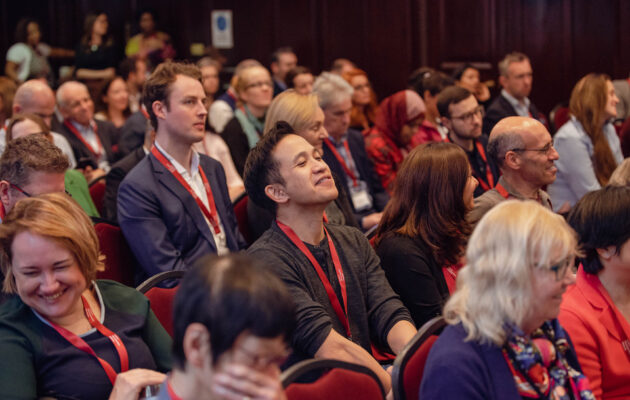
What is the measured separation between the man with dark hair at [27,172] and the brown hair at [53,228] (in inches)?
35.1

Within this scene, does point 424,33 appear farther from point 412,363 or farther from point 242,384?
point 242,384

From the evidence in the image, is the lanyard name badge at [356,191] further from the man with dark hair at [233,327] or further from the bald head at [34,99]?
the man with dark hair at [233,327]

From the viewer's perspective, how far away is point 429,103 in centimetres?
610

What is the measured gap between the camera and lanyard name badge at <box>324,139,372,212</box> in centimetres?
486

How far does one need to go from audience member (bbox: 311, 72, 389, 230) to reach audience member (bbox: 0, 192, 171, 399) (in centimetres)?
267

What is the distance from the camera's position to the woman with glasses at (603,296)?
7.30 feet

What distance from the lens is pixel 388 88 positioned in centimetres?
879

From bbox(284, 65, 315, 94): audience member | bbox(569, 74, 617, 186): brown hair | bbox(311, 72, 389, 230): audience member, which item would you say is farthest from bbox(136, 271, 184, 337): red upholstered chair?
bbox(284, 65, 315, 94): audience member

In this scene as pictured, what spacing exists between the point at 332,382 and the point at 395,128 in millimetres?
3886

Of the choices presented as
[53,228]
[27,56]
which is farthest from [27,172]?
[27,56]

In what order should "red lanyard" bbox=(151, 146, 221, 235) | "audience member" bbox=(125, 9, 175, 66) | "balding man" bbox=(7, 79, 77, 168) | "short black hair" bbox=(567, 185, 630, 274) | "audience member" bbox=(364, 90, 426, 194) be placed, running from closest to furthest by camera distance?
"short black hair" bbox=(567, 185, 630, 274) → "red lanyard" bbox=(151, 146, 221, 235) → "balding man" bbox=(7, 79, 77, 168) → "audience member" bbox=(364, 90, 426, 194) → "audience member" bbox=(125, 9, 175, 66)

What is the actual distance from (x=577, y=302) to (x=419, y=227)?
2.37 ft

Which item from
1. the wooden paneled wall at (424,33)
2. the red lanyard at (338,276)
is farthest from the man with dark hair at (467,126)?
the wooden paneled wall at (424,33)

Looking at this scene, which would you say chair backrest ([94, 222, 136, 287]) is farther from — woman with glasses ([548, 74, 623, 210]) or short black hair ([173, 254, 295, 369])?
woman with glasses ([548, 74, 623, 210])
